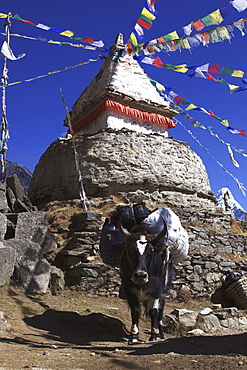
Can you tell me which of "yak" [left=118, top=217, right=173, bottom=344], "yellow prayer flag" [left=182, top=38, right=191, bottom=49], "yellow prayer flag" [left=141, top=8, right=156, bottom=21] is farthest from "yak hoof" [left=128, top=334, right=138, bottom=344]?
"yellow prayer flag" [left=141, top=8, right=156, bottom=21]

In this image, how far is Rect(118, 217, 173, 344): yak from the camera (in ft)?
16.5

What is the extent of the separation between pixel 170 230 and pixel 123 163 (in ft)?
19.8

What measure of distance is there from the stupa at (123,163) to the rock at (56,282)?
3.92 meters

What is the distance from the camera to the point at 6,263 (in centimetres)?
642

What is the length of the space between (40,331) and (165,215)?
2.73 m

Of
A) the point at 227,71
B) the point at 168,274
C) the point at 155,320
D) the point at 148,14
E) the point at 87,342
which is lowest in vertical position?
the point at 87,342

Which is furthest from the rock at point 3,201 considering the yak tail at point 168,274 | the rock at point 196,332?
the rock at point 196,332

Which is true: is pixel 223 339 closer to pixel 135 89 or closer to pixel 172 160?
pixel 172 160

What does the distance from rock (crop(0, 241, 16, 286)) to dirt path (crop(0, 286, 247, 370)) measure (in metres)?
0.22

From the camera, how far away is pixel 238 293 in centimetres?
773

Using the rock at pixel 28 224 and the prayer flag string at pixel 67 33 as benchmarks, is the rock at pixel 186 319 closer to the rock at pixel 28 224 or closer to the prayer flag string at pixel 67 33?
the rock at pixel 28 224

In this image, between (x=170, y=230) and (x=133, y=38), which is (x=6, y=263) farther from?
(x=133, y=38)

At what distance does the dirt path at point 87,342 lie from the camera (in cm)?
300

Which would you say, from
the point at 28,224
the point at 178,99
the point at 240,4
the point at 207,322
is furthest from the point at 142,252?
the point at 178,99
